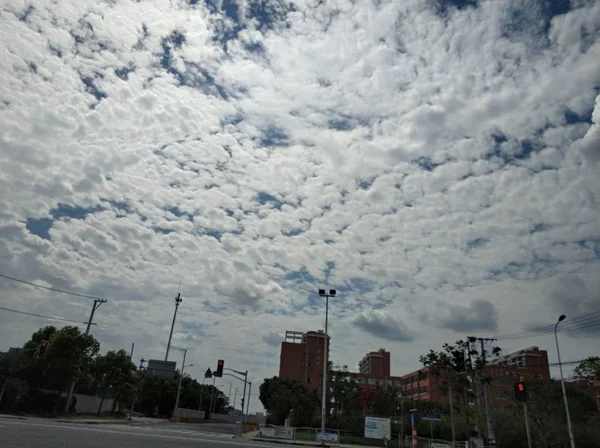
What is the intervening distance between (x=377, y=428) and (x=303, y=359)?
7965 cm

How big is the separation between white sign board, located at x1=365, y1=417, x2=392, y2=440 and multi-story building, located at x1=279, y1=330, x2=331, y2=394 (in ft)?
248

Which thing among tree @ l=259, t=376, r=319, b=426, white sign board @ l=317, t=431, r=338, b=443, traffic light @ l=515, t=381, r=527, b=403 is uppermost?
tree @ l=259, t=376, r=319, b=426

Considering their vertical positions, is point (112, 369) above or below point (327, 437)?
above

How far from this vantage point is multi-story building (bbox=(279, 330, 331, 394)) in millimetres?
119625

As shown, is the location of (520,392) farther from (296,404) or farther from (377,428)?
(296,404)

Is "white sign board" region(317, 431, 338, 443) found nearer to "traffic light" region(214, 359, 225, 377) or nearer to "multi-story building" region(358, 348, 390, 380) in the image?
"traffic light" region(214, 359, 225, 377)

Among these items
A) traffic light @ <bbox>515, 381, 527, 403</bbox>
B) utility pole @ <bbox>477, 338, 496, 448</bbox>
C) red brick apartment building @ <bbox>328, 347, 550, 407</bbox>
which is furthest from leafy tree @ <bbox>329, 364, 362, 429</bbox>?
traffic light @ <bbox>515, 381, 527, 403</bbox>

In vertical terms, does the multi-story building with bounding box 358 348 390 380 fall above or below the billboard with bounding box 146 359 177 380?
above

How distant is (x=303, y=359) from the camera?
122 m

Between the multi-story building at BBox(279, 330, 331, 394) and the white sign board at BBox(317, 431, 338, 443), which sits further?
the multi-story building at BBox(279, 330, 331, 394)

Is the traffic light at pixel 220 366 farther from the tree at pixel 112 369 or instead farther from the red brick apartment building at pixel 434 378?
the red brick apartment building at pixel 434 378

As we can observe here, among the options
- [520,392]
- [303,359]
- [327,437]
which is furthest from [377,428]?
[303,359]

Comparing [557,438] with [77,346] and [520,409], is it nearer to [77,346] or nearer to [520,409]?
[520,409]

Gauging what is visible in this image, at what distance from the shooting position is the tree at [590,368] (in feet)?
126
